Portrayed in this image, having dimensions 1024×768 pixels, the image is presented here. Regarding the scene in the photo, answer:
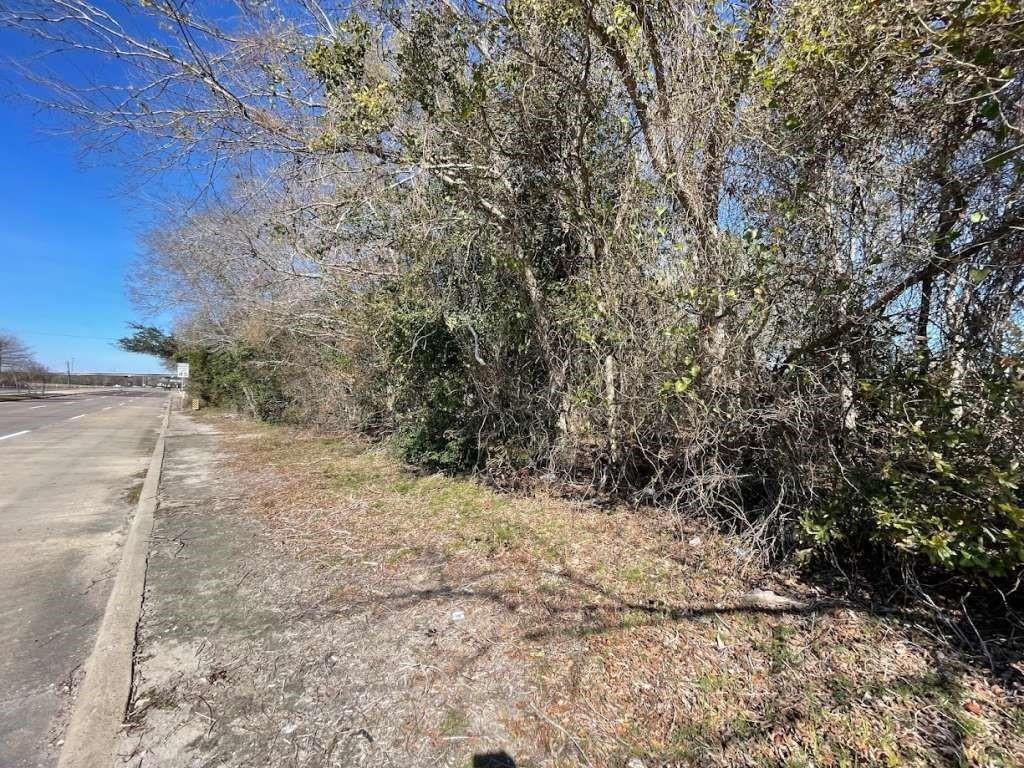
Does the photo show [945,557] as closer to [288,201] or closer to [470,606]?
[470,606]

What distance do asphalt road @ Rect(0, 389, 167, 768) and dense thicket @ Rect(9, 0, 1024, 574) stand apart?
4.18 metres

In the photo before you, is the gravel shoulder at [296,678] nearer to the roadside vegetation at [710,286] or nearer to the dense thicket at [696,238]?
the roadside vegetation at [710,286]

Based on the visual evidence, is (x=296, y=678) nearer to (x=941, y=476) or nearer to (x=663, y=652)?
(x=663, y=652)

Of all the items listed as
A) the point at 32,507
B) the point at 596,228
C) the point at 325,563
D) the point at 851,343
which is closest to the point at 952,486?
the point at 851,343

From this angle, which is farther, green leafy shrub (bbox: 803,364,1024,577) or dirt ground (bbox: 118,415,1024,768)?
green leafy shrub (bbox: 803,364,1024,577)

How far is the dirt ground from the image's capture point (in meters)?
2.31

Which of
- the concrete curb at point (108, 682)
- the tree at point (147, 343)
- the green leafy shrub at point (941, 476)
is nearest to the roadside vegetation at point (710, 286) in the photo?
the green leafy shrub at point (941, 476)

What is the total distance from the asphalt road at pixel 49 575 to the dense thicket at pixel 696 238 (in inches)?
165

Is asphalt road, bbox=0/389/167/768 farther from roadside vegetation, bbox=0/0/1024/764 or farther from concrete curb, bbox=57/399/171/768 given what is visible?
roadside vegetation, bbox=0/0/1024/764

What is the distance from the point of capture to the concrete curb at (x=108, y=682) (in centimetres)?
232

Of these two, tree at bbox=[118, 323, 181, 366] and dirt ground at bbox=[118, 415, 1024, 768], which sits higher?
tree at bbox=[118, 323, 181, 366]

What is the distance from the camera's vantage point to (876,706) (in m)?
2.51

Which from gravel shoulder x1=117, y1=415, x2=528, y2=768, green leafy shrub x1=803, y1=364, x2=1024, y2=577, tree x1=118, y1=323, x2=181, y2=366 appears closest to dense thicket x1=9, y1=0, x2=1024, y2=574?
green leafy shrub x1=803, y1=364, x2=1024, y2=577

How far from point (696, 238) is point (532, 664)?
139 inches
